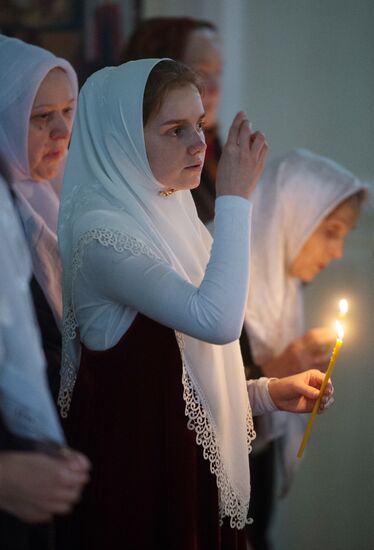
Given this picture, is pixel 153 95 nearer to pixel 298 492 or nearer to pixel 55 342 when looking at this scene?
pixel 55 342

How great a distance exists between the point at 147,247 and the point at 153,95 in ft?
0.74

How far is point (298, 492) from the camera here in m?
2.53

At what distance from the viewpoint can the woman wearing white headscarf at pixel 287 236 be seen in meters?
2.09

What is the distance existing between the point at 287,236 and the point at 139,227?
0.99 meters

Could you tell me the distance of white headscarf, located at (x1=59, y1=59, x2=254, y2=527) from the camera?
3.93ft

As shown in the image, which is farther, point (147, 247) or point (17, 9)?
point (17, 9)

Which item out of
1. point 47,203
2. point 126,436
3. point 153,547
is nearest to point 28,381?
point 126,436

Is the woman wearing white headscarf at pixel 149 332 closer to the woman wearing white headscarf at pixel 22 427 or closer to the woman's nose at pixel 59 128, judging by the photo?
the woman wearing white headscarf at pixel 22 427

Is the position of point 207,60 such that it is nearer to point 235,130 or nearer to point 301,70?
point 301,70

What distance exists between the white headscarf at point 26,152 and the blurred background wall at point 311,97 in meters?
1.10

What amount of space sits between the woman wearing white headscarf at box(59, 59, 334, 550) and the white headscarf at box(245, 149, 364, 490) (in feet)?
2.74

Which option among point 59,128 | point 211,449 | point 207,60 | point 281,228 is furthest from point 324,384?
point 207,60

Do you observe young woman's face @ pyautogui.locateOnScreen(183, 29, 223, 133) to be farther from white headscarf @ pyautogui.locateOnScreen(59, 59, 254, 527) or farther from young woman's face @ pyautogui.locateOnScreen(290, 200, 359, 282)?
white headscarf @ pyautogui.locateOnScreen(59, 59, 254, 527)

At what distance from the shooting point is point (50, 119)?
1.56 metres
